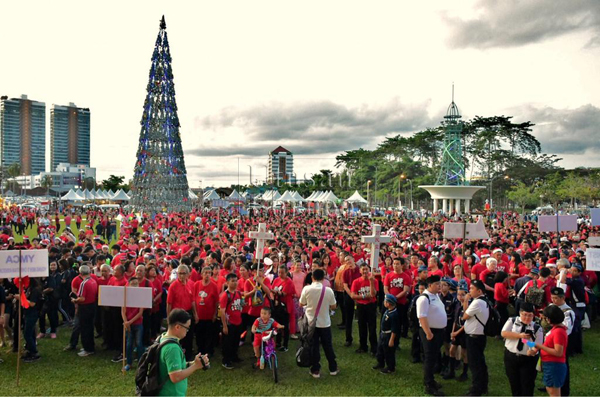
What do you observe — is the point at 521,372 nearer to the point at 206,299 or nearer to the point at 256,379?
the point at 256,379

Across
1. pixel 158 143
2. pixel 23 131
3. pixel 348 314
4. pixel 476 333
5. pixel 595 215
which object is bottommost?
pixel 348 314

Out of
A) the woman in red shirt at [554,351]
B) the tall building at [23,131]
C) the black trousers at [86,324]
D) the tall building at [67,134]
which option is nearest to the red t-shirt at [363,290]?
the woman in red shirt at [554,351]

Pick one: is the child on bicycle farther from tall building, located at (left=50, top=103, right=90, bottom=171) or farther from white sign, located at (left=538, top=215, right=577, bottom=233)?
tall building, located at (left=50, top=103, right=90, bottom=171)

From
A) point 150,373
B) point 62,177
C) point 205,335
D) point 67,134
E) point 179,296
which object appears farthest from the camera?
point 67,134

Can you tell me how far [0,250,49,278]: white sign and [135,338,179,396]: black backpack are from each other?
14.8ft

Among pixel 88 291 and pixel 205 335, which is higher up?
pixel 88 291

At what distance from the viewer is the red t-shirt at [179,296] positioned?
7.27 metres

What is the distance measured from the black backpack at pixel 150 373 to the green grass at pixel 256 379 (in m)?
2.97

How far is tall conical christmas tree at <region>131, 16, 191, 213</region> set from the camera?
127 ft

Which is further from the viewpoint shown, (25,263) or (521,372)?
(25,263)

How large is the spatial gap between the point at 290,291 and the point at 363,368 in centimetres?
187

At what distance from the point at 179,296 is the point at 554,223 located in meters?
9.79

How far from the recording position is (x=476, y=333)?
595 centimetres

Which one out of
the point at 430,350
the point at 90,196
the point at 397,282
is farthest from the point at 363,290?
the point at 90,196
